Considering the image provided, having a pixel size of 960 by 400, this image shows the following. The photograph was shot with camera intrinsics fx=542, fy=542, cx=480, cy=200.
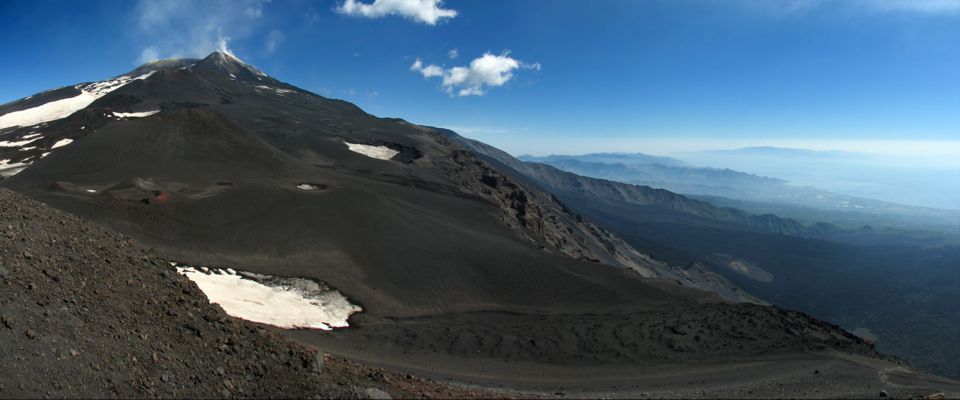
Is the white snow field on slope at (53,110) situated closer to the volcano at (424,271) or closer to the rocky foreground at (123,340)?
the volcano at (424,271)

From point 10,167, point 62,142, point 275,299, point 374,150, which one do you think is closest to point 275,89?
point 62,142

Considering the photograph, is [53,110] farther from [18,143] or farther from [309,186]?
[309,186]

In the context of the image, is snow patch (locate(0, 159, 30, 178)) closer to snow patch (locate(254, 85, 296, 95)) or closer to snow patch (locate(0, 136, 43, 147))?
snow patch (locate(0, 136, 43, 147))

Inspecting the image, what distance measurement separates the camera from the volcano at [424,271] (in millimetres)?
18188

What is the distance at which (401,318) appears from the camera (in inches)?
945

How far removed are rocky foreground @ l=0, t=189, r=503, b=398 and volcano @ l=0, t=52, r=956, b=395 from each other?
235 inches

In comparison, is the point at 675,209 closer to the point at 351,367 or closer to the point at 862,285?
the point at 862,285

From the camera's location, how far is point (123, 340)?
9.76 metres

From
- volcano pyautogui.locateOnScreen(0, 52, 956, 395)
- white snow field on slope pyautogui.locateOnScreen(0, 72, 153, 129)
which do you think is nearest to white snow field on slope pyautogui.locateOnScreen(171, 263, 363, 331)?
volcano pyautogui.locateOnScreen(0, 52, 956, 395)

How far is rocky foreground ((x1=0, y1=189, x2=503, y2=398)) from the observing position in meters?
8.80

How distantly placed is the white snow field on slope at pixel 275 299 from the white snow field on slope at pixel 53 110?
100687 millimetres

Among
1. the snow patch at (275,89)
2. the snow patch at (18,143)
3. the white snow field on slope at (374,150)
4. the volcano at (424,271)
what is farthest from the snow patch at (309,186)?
the snow patch at (275,89)

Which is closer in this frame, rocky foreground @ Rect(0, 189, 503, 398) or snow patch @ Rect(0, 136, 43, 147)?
rocky foreground @ Rect(0, 189, 503, 398)

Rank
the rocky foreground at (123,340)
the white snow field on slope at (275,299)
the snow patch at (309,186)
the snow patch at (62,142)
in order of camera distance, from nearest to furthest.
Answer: the rocky foreground at (123,340) → the white snow field on slope at (275,299) → the snow patch at (309,186) → the snow patch at (62,142)
